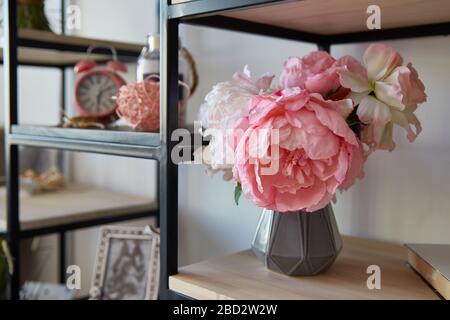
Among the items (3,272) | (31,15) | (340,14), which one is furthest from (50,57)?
(340,14)

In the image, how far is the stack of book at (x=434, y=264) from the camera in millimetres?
747

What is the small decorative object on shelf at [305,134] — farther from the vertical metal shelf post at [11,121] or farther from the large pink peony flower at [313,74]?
the vertical metal shelf post at [11,121]

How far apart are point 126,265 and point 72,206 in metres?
0.30

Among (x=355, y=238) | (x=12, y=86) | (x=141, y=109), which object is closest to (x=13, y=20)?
(x=12, y=86)

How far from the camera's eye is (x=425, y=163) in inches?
40.5

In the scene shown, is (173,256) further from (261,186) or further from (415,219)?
(415,219)

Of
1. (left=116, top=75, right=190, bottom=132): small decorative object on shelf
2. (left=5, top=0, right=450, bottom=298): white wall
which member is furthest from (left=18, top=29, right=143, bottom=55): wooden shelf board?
(left=116, top=75, right=190, bottom=132): small decorative object on shelf

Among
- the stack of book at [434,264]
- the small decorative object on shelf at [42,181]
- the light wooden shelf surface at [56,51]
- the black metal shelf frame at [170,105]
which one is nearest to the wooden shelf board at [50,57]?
the light wooden shelf surface at [56,51]

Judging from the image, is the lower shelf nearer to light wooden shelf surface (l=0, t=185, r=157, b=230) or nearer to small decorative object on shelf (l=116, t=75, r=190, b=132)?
light wooden shelf surface (l=0, t=185, r=157, b=230)

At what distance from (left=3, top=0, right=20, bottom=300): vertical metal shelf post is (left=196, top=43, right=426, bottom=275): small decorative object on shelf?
0.60 meters

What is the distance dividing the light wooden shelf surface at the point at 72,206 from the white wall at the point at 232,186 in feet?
0.31

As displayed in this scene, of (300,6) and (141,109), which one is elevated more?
(300,6)

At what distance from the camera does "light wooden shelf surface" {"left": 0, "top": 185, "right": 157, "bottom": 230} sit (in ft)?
4.48

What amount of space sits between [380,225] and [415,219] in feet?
0.27
